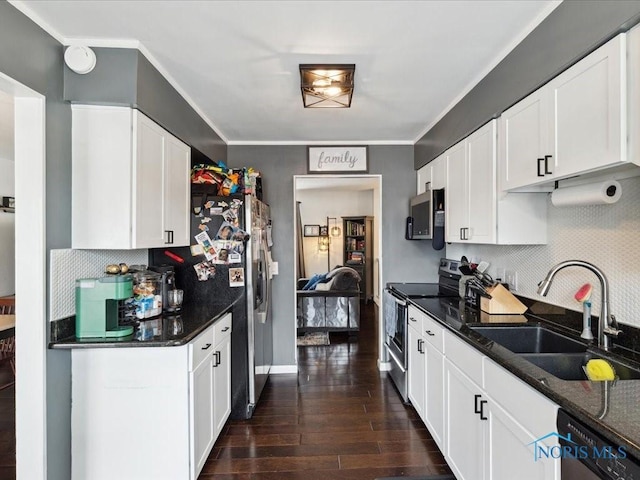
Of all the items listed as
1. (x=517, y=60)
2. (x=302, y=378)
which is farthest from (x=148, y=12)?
(x=302, y=378)

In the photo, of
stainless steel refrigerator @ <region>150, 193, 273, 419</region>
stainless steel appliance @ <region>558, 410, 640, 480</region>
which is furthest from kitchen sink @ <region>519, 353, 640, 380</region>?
stainless steel refrigerator @ <region>150, 193, 273, 419</region>

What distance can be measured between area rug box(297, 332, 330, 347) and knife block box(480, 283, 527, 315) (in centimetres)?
273

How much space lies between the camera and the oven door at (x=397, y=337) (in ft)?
9.38

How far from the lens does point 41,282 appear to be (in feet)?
5.28

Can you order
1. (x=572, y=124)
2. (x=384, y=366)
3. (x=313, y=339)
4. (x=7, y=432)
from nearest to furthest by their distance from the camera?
(x=572, y=124), (x=7, y=432), (x=384, y=366), (x=313, y=339)

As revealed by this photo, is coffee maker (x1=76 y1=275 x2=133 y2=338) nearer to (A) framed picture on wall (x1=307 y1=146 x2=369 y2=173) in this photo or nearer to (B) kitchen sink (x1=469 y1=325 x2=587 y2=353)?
(B) kitchen sink (x1=469 y1=325 x2=587 y2=353)

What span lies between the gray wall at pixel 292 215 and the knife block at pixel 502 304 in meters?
1.44

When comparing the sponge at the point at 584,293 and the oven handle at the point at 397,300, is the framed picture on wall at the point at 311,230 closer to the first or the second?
the oven handle at the point at 397,300

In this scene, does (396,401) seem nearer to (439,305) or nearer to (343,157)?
(439,305)

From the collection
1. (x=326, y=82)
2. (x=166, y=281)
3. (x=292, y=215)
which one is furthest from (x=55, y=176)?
(x=292, y=215)

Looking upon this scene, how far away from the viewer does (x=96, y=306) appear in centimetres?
178

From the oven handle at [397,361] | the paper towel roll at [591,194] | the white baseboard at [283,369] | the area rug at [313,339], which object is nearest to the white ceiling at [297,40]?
the paper towel roll at [591,194]

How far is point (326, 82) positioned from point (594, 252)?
1.75m

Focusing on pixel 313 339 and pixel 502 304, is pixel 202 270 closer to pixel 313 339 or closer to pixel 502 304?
pixel 502 304
